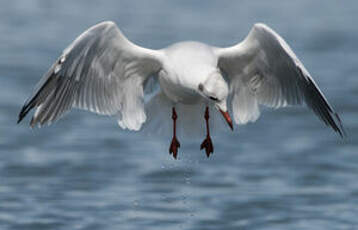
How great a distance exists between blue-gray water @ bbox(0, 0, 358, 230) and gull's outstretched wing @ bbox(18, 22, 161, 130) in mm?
2184

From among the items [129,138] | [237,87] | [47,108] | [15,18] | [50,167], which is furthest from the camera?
[15,18]

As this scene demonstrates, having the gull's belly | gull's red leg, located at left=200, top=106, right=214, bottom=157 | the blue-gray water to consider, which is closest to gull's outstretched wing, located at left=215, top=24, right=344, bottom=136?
gull's red leg, located at left=200, top=106, right=214, bottom=157

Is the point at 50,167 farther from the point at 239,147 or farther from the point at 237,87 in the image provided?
the point at 237,87

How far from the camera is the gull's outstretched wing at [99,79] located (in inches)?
339

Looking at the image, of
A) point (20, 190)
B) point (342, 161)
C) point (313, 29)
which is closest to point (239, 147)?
point (342, 161)

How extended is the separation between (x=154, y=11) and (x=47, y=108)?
999 cm

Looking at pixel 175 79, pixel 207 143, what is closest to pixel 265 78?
pixel 207 143

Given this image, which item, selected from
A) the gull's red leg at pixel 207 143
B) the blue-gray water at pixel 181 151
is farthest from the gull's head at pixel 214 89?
the blue-gray water at pixel 181 151

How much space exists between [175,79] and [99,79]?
826 millimetres

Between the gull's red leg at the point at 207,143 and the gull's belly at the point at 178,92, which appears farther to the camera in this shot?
the gull's red leg at the point at 207,143

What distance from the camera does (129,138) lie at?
1424 cm

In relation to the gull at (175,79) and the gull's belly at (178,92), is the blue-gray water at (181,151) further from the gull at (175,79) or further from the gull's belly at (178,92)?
the gull's belly at (178,92)

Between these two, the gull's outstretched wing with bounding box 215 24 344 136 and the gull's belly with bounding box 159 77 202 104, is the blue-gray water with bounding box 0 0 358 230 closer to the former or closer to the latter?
the gull's outstretched wing with bounding box 215 24 344 136

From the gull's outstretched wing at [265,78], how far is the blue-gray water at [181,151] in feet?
7.00
